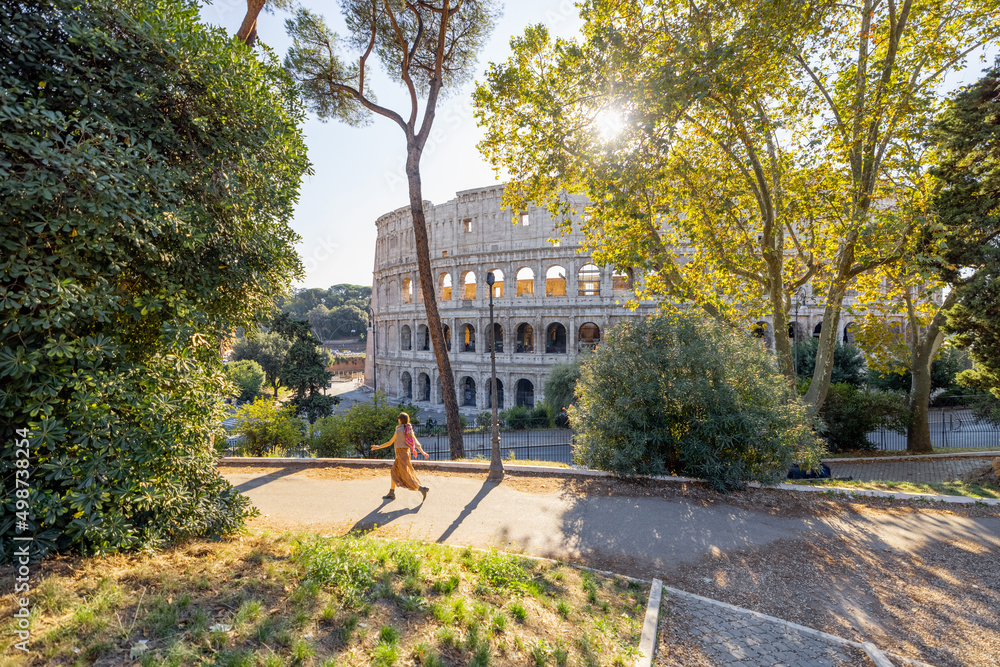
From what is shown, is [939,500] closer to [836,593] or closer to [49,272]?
[836,593]

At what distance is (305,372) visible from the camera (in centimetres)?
2020

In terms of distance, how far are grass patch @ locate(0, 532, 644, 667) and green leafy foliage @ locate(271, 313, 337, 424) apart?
16.8 m

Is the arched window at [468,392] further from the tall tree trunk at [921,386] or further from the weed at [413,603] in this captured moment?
the weed at [413,603]

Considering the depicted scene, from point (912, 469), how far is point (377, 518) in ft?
50.1

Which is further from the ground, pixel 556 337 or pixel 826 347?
pixel 556 337

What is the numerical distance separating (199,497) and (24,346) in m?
2.12

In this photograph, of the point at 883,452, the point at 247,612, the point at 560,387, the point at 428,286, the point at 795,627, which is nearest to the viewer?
the point at 247,612

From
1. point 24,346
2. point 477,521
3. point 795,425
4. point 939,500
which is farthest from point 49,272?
point 939,500

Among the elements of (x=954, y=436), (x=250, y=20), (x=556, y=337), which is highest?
(x=250, y=20)

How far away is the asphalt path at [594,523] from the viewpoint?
5.69 meters

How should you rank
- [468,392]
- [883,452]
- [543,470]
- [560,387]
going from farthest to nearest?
[468,392]
[560,387]
[883,452]
[543,470]

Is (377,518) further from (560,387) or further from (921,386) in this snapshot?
(921,386)

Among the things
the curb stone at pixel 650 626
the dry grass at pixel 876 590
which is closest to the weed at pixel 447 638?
the curb stone at pixel 650 626

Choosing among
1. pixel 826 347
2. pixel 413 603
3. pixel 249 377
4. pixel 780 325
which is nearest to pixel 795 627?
pixel 413 603
